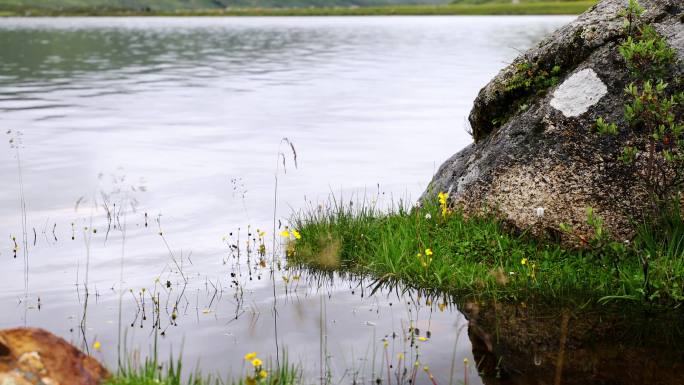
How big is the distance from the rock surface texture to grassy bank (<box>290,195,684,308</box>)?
0.43 metres

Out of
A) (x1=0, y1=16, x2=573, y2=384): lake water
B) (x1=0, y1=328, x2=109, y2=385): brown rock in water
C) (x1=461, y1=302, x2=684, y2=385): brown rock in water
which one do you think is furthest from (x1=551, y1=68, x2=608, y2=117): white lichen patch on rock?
(x1=0, y1=328, x2=109, y2=385): brown rock in water

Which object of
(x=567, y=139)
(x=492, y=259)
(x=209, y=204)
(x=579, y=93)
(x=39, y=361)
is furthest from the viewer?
(x=209, y=204)

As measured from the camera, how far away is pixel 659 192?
10.0 m

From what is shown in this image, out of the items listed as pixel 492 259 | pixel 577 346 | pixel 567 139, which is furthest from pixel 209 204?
pixel 577 346

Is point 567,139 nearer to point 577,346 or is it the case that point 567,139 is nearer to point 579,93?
point 579,93

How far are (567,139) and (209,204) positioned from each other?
25.6 feet

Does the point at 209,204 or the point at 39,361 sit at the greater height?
the point at 39,361

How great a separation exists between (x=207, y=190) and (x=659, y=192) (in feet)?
33.2

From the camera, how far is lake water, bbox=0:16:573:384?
873cm

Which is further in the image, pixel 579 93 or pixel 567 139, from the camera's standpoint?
pixel 579 93

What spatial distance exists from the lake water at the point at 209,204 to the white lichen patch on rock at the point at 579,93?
3.54 m

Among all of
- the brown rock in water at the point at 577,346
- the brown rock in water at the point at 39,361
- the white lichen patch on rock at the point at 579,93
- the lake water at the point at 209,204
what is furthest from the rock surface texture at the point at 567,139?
the brown rock in water at the point at 39,361

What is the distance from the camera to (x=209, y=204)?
15797 millimetres

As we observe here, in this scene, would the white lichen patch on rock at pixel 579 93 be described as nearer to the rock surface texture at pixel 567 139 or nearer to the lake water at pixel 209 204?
the rock surface texture at pixel 567 139
